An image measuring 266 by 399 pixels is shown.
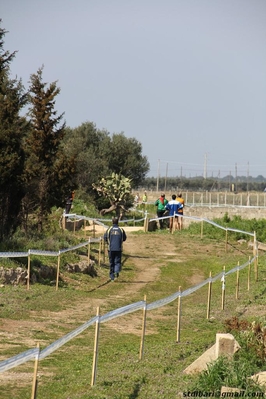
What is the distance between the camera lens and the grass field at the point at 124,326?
36.1ft

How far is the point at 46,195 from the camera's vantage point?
1105 inches

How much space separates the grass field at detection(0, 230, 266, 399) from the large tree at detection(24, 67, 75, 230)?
322 centimetres

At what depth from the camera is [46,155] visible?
95.4 feet

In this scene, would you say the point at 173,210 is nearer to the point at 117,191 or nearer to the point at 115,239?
the point at 117,191

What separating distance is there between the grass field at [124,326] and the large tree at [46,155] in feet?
10.5

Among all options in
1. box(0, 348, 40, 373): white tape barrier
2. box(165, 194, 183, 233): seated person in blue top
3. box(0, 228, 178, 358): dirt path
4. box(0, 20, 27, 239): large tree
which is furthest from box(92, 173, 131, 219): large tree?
box(0, 348, 40, 373): white tape barrier

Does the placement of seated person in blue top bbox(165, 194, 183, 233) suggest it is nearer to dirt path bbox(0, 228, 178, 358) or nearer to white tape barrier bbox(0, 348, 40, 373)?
dirt path bbox(0, 228, 178, 358)

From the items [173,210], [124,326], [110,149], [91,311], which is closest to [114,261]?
[91,311]

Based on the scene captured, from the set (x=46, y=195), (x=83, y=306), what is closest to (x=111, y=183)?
(x=46, y=195)

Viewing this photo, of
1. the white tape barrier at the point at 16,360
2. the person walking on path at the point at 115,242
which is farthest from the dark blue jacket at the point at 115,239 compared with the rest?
the white tape barrier at the point at 16,360

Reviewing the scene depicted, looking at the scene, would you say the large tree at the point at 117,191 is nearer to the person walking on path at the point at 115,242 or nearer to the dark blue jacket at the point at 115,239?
the person walking on path at the point at 115,242

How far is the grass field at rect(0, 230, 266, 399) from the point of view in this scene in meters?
11.0

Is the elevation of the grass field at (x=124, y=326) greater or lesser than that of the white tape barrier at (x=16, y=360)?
lesser

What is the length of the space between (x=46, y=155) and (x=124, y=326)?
43.8 feet
